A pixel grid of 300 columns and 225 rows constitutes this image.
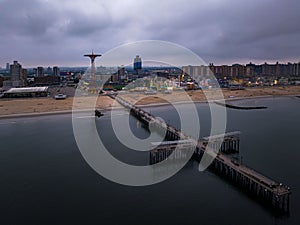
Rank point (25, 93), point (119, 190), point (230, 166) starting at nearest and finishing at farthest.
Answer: point (119, 190) < point (230, 166) < point (25, 93)

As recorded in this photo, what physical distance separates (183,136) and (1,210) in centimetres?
1005

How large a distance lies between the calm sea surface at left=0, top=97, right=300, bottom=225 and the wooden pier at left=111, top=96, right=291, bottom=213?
1.31 ft

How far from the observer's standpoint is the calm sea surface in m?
9.05

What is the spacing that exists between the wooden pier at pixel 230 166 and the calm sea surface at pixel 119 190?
0.40 m

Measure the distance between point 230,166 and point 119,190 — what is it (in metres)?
4.84

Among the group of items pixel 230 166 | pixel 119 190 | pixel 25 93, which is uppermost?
pixel 25 93

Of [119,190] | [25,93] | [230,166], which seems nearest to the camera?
[119,190]

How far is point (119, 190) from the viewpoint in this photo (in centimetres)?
1096

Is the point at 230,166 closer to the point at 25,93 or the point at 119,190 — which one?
the point at 119,190

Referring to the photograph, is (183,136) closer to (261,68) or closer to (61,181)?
(61,181)

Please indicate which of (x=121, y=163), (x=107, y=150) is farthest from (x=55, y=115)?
(x=121, y=163)

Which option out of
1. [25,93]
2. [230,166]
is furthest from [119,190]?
[25,93]

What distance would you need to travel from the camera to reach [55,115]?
86.3 feet

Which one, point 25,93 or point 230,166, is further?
point 25,93
